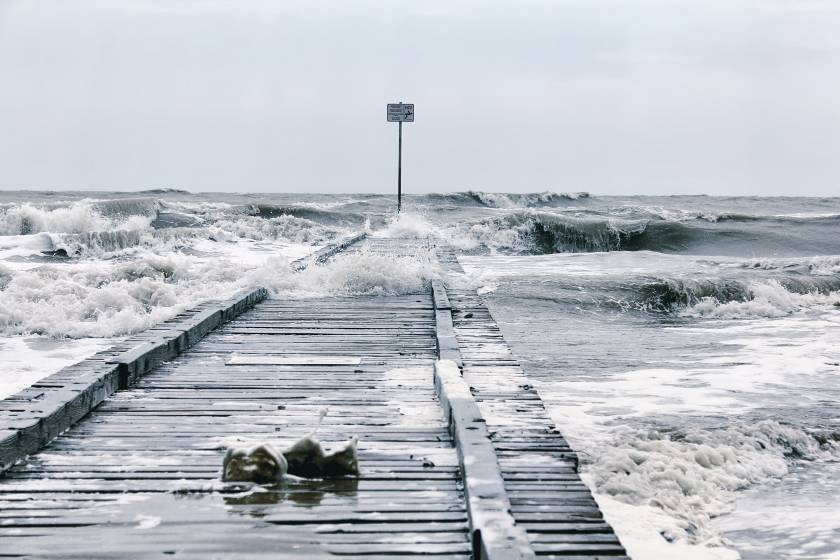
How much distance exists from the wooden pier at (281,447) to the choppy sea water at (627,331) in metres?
1.25

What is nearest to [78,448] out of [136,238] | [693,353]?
[693,353]

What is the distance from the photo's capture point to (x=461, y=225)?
32031mm

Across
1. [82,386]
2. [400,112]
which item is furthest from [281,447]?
[400,112]

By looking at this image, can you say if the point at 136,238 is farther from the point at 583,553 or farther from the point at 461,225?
the point at 583,553

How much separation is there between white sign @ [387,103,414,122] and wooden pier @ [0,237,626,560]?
18010 mm

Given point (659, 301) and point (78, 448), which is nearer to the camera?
point (78, 448)

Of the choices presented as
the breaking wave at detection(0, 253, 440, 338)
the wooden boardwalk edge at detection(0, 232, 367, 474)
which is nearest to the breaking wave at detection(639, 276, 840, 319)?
the breaking wave at detection(0, 253, 440, 338)

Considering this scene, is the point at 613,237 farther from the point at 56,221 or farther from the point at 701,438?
the point at 701,438

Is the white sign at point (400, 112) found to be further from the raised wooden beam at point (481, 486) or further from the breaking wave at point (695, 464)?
the raised wooden beam at point (481, 486)

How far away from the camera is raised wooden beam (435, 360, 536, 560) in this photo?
2787mm

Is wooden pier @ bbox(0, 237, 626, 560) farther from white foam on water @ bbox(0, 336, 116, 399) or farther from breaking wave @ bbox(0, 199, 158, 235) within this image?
breaking wave @ bbox(0, 199, 158, 235)

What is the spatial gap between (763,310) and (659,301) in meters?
1.96

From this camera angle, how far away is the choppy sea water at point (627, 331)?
5.57m

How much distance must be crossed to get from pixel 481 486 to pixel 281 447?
4.09 feet
